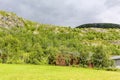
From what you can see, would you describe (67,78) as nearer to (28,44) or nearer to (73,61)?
(73,61)

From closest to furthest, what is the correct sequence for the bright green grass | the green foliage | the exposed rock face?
the bright green grass < the green foliage < the exposed rock face

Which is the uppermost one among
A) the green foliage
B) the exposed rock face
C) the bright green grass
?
the exposed rock face

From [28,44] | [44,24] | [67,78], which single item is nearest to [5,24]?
[44,24]

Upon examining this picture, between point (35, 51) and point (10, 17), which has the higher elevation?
point (10, 17)

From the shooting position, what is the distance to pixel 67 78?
27000 millimetres

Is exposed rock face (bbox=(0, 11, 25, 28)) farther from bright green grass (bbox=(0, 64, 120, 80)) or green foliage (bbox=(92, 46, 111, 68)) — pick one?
bright green grass (bbox=(0, 64, 120, 80))

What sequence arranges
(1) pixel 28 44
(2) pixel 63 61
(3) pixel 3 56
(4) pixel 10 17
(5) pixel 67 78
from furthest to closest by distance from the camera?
(4) pixel 10 17, (1) pixel 28 44, (2) pixel 63 61, (3) pixel 3 56, (5) pixel 67 78

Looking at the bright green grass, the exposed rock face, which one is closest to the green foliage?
the bright green grass

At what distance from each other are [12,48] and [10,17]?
3170 inches

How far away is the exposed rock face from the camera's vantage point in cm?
13894

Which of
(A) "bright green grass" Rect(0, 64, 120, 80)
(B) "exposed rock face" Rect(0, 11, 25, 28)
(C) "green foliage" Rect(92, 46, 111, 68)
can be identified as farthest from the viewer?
(B) "exposed rock face" Rect(0, 11, 25, 28)

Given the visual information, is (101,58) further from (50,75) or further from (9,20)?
(9,20)

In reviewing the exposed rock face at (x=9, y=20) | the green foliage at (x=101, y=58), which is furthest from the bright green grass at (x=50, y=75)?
the exposed rock face at (x=9, y=20)

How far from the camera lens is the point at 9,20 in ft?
479
